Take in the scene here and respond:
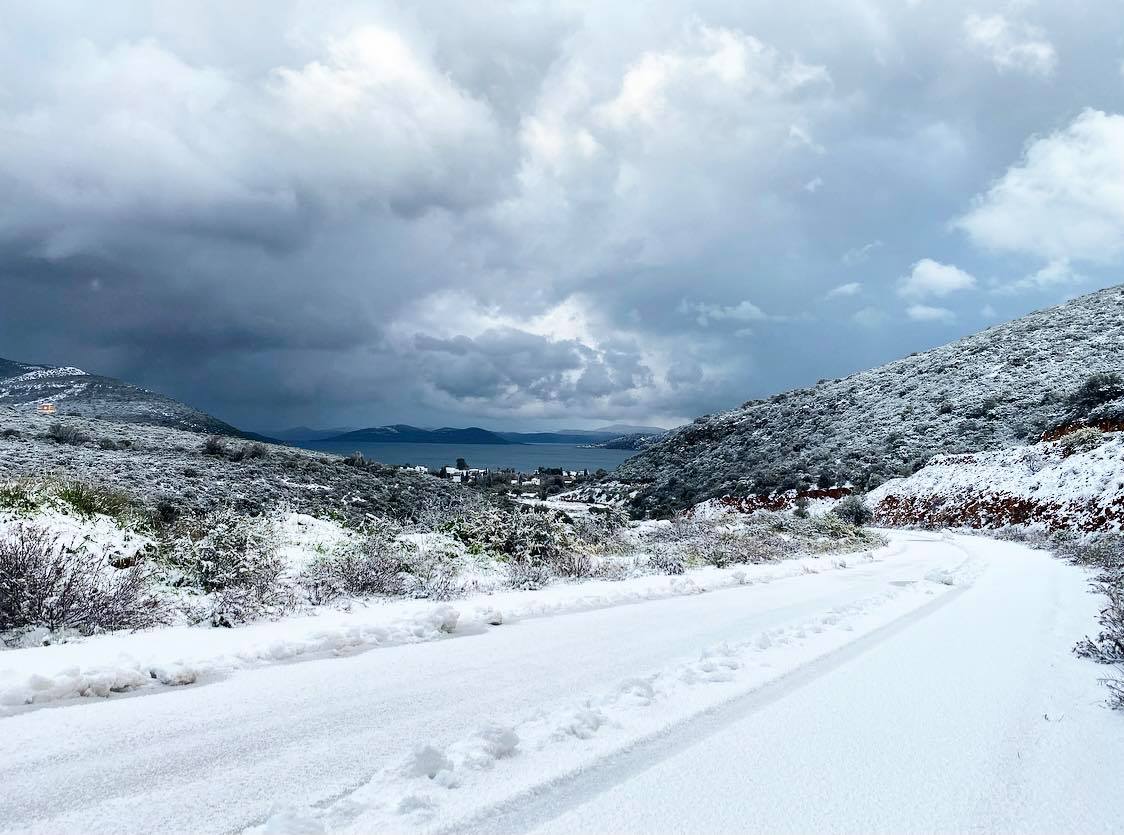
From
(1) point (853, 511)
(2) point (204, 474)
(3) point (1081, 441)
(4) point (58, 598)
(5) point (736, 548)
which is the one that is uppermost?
(3) point (1081, 441)

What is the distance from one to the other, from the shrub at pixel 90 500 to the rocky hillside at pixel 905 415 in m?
38.6

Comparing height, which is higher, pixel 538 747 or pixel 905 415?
pixel 905 415

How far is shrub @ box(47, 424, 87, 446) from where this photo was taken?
651 inches

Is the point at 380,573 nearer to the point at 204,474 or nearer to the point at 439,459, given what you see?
the point at 204,474

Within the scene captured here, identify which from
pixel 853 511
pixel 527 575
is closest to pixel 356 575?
pixel 527 575

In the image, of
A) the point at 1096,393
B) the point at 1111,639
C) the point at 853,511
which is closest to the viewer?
the point at 1111,639

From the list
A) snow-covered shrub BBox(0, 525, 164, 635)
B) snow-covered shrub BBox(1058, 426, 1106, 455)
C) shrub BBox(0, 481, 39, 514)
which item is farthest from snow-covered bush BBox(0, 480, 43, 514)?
snow-covered shrub BBox(1058, 426, 1106, 455)

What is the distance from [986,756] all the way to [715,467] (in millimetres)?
52497

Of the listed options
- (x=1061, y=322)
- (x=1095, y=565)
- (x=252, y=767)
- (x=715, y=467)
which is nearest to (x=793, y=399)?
(x=715, y=467)

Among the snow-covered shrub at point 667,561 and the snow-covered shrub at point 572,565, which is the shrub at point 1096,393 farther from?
the snow-covered shrub at point 572,565

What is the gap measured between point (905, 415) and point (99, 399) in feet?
212

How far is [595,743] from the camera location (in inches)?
145

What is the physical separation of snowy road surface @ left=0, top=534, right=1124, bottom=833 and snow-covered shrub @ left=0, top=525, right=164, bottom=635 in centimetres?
221

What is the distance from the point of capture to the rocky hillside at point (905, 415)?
137 ft
